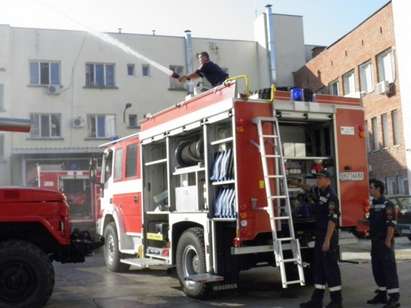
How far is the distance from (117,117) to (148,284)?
2166 cm

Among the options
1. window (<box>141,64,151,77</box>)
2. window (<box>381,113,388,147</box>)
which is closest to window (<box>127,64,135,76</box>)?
window (<box>141,64,151,77</box>)

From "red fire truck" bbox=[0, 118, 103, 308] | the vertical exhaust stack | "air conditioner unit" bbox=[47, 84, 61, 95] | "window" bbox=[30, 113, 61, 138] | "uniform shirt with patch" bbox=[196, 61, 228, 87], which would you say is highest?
the vertical exhaust stack

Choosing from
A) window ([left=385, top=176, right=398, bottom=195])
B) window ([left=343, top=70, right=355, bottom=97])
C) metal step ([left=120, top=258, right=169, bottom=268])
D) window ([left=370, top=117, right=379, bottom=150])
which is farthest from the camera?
window ([left=343, top=70, right=355, bottom=97])

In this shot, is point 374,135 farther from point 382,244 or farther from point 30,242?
point 30,242

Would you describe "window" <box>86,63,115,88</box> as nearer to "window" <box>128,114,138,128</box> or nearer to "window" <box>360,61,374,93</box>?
"window" <box>128,114,138,128</box>

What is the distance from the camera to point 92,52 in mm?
31859

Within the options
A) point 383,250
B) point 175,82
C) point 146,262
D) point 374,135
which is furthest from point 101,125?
point 383,250

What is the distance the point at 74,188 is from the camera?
68.6 feet

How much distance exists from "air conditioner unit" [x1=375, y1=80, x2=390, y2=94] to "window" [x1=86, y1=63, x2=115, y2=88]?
45.8ft

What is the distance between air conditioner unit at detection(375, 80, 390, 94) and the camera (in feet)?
82.2

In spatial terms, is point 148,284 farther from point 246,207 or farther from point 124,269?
point 246,207

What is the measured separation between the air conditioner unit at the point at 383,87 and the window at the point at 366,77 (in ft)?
3.52

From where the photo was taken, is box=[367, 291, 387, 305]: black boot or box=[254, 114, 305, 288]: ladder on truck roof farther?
box=[367, 291, 387, 305]: black boot

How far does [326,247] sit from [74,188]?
14.4 metres
